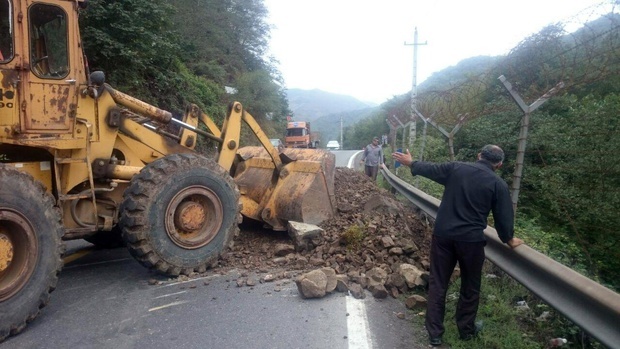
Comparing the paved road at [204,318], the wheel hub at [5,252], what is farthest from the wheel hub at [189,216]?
the wheel hub at [5,252]

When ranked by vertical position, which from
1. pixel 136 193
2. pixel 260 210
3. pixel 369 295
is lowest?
pixel 369 295

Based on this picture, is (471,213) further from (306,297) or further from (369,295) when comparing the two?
(306,297)

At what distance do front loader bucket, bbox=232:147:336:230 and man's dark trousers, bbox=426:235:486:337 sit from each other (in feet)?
9.78

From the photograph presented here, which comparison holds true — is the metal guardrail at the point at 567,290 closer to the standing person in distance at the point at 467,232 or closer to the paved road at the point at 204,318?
the standing person in distance at the point at 467,232

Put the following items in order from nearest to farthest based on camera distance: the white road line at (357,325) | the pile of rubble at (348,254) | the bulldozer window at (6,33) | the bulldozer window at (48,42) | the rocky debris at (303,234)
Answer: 1. the white road line at (357,325)
2. the bulldozer window at (6,33)
3. the bulldozer window at (48,42)
4. the pile of rubble at (348,254)
5. the rocky debris at (303,234)

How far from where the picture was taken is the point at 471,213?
3.97 m

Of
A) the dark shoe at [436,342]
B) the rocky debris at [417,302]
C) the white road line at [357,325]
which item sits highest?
the rocky debris at [417,302]

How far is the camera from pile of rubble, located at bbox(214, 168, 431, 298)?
4.96 meters

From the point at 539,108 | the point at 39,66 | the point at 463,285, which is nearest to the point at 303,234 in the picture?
the point at 463,285

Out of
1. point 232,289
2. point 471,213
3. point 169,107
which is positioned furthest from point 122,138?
point 169,107

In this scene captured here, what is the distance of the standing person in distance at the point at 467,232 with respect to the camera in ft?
12.8

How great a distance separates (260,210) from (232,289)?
2187mm

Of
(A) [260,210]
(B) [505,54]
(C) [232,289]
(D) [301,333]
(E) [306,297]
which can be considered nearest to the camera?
(D) [301,333]

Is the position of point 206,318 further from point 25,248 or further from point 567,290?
point 567,290
